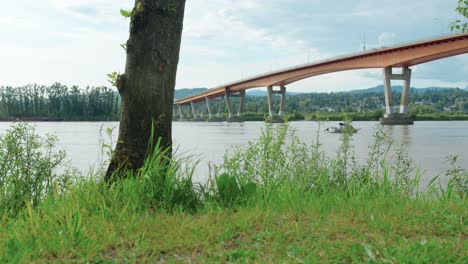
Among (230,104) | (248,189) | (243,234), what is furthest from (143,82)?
(230,104)

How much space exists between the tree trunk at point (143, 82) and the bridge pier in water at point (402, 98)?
48.0m

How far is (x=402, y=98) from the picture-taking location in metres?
52.1

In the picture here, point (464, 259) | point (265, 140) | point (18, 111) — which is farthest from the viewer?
point (18, 111)

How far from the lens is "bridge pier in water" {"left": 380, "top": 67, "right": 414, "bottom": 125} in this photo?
4903cm

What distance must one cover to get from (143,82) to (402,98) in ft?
172

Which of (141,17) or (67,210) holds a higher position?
(141,17)

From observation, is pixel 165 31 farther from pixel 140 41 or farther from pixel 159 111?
pixel 159 111

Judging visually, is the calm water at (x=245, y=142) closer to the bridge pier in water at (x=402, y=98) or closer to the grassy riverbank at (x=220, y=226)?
the grassy riverbank at (x=220, y=226)

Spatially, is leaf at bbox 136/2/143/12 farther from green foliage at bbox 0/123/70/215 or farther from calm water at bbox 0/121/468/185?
green foliage at bbox 0/123/70/215

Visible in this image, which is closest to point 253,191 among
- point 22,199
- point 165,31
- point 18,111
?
point 165,31

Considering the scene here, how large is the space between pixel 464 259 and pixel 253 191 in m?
2.27

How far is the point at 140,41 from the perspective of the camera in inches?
188

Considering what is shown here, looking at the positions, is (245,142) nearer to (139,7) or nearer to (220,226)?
(139,7)

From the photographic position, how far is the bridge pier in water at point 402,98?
49031 millimetres
